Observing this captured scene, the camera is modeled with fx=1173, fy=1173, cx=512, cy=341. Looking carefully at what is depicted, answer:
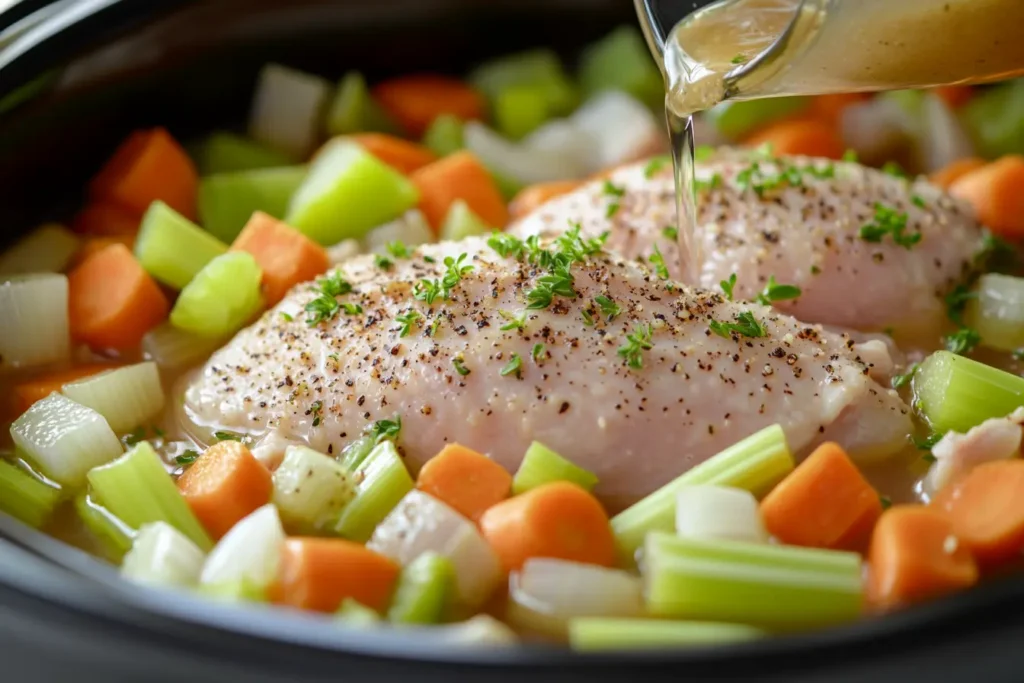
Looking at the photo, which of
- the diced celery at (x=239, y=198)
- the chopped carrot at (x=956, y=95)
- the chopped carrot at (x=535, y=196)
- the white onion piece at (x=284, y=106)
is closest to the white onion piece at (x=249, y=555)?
the diced celery at (x=239, y=198)

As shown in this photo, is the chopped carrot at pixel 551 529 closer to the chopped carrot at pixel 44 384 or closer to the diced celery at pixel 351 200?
the chopped carrot at pixel 44 384

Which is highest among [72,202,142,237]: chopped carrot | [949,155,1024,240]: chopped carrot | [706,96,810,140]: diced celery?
[706,96,810,140]: diced celery

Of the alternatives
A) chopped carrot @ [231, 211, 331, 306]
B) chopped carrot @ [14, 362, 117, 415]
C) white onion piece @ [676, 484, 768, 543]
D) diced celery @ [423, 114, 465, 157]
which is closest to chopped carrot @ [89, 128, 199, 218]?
chopped carrot @ [231, 211, 331, 306]

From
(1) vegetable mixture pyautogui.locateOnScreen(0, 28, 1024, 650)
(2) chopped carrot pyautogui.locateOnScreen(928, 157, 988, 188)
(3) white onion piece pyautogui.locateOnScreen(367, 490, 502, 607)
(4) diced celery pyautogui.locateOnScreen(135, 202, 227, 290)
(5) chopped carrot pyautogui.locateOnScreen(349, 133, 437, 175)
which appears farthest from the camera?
(5) chopped carrot pyautogui.locateOnScreen(349, 133, 437, 175)

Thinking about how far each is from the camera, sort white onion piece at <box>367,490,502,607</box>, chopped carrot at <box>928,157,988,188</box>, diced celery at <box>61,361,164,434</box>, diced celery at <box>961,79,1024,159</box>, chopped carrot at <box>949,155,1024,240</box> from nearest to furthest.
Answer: white onion piece at <box>367,490,502,607</box> → diced celery at <box>61,361,164,434</box> → chopped carrot at <box>949,155,1024,240</box> → chopped carrot at <box>928,157,988,188</box> → diced celery at <box>961,79,1024,159</box>

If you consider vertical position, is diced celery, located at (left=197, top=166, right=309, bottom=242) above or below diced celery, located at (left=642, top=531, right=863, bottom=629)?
above

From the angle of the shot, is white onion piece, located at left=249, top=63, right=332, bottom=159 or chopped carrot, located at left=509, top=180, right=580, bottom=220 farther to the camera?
white onion piece, located at left=249, top=63, right=332, bottom=159

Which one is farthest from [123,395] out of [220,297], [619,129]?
[619,129]

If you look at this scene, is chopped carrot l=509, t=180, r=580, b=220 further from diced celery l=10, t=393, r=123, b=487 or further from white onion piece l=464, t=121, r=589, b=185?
diced celery l=10, t=393, r=123, b=487
